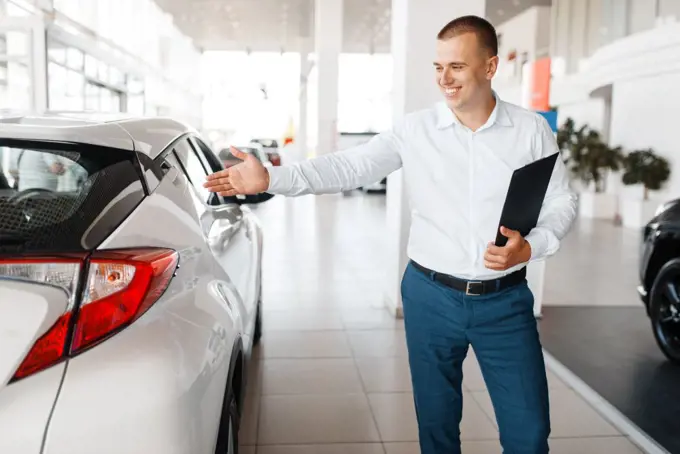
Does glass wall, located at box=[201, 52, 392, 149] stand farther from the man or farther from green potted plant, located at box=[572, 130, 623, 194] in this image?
the man

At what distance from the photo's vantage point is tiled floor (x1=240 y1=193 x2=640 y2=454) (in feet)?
9.48

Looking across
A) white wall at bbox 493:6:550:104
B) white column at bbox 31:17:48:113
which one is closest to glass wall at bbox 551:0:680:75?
white wall at bbox 493:6:550:104

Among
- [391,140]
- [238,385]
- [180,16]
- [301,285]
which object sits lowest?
[301,285]

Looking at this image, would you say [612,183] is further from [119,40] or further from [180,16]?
[180,16]

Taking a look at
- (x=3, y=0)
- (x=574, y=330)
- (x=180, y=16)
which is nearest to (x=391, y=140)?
(x=574, y=330)

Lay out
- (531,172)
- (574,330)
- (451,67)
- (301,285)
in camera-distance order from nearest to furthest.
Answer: (531,172), (451,67), (574,330), (301,285)

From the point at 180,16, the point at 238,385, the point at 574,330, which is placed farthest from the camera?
the point at 180,16

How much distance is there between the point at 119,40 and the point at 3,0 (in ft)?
22.9

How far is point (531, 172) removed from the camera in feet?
5.63

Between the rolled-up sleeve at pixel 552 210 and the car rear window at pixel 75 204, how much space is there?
107cm

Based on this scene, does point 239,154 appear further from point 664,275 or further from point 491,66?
point 664,275

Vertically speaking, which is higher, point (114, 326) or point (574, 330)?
point (114, 326)

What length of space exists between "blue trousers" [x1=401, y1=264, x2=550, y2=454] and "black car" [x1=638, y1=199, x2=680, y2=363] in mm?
2235

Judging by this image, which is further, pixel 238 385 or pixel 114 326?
pixel 238 385
